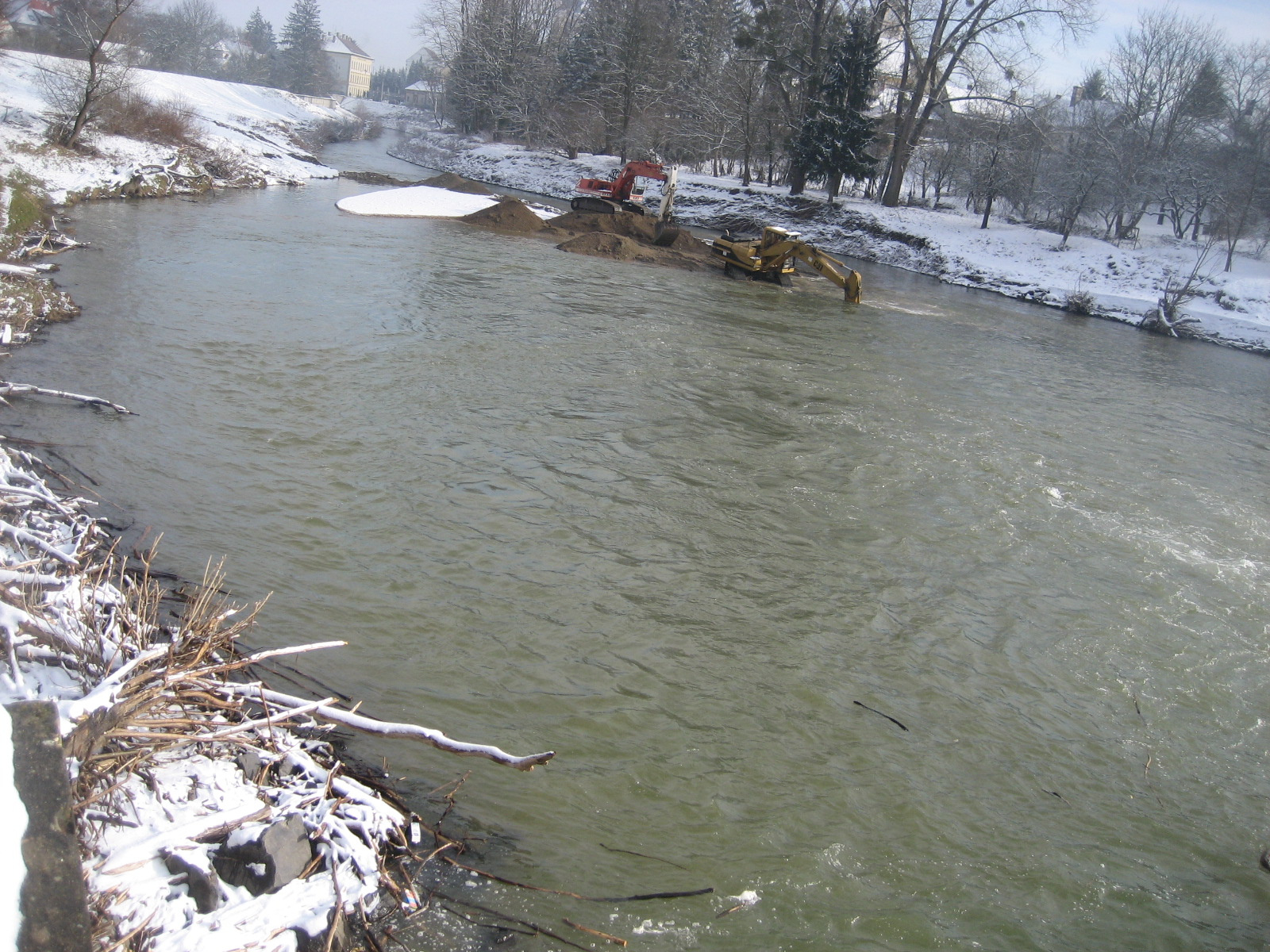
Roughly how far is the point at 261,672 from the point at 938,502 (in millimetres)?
6960

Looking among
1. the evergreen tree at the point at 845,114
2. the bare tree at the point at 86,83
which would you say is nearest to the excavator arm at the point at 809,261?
the bare tree at the point at 86,83

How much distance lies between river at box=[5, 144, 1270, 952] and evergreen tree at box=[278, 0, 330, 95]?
93.2m

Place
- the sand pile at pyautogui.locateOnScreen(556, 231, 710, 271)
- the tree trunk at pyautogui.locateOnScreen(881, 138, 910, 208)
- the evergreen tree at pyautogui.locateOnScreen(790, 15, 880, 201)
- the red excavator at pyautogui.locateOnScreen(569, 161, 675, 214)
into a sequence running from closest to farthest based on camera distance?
the sand pile at pyautogui.locateOnScreen(556, 231, 710, 271) < the red excavator at pyautogui.locateOnScreen(569, 161, 675, 214) < the evergreen tree at pyautogui.locateOnScreen(790, 15, 880, 201) < the tree trunk at pyautogui.locateOnScreen(881, 138, 910, 208)

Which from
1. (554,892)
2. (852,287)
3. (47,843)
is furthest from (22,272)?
(852,287)

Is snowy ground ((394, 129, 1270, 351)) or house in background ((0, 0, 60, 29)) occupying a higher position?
house in background ((0, 0, 60, 29))

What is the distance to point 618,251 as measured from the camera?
2436cm

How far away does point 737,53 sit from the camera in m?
46.9

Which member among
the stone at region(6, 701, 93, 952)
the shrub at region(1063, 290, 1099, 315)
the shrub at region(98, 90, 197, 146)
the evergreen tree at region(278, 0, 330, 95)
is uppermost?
the evergreen tree at region(278, 0, 330, 95)

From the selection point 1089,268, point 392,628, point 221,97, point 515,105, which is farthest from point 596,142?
point 392,628

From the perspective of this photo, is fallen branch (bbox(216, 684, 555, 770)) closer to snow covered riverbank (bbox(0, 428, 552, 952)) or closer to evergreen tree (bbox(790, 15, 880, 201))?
snow covered riverbank (bbox(0, 428, 552, 952))

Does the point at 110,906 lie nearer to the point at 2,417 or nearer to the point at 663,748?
the point at 663,748

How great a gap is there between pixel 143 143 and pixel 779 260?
1997 cm

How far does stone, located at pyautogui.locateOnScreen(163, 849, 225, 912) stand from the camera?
301 cm

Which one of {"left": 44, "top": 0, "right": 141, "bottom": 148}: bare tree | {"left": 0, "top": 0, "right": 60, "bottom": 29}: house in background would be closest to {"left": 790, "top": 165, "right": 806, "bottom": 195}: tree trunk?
{"left": 44, "top": 0, "right": 141, "bottom": 148}: bare tree
